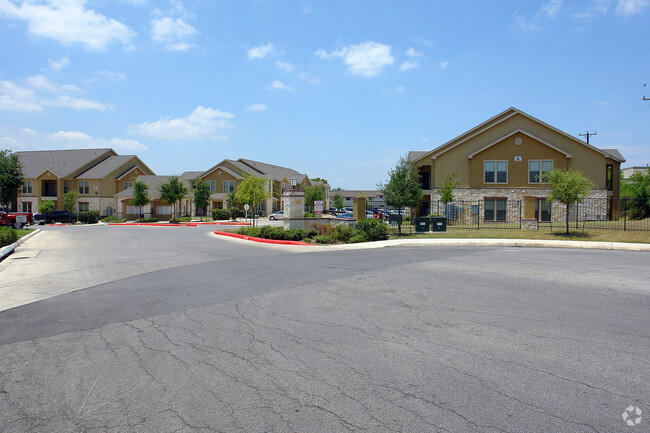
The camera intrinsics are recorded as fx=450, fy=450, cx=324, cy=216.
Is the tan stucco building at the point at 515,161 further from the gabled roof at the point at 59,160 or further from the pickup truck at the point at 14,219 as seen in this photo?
the gabled roof at the point at 59,160

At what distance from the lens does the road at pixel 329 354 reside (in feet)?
13.9

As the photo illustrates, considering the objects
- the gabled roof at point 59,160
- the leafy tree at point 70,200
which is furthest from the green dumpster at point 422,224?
the gabled roof at point 59,160

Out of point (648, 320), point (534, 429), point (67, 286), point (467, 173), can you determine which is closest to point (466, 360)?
point (534, 429)

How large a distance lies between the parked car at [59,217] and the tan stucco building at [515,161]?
1684 inches

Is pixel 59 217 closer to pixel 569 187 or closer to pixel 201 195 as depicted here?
pixel 201 195

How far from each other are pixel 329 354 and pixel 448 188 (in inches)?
1280

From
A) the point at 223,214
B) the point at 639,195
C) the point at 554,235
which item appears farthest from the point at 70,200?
the point at 639,195

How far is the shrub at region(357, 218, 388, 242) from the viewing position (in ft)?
80.5

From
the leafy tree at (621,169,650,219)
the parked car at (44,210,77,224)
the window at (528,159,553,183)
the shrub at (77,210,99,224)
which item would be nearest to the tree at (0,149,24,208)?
the parked car at (44,210,77,224)

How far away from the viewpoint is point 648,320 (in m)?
7.39

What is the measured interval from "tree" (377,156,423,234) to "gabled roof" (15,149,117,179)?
183ft

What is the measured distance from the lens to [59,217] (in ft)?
177

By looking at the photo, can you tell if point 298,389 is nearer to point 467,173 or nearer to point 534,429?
point 534,429

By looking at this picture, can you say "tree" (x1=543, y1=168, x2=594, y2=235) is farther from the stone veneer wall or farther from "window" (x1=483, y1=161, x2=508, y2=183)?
"window" (x1=483, y1=161, x2=508, y2=183)
